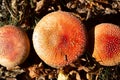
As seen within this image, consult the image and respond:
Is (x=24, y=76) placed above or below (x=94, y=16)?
below

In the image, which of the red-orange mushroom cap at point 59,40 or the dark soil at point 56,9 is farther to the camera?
the dark soil at point 56,9

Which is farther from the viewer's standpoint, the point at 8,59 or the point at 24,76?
the point at 24,76

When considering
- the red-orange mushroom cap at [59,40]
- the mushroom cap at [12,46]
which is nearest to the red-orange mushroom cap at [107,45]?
the red-orange mushroom cap at [59,40]

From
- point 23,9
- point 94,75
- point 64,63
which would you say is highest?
point 23,9

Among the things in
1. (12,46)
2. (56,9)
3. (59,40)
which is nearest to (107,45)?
(59,40)

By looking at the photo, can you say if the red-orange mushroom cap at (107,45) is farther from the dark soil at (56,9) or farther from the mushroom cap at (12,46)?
the mushroom cap at (12,46)

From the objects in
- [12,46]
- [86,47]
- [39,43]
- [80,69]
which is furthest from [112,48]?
[12,46]

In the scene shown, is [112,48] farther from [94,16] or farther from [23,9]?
[23,9]
